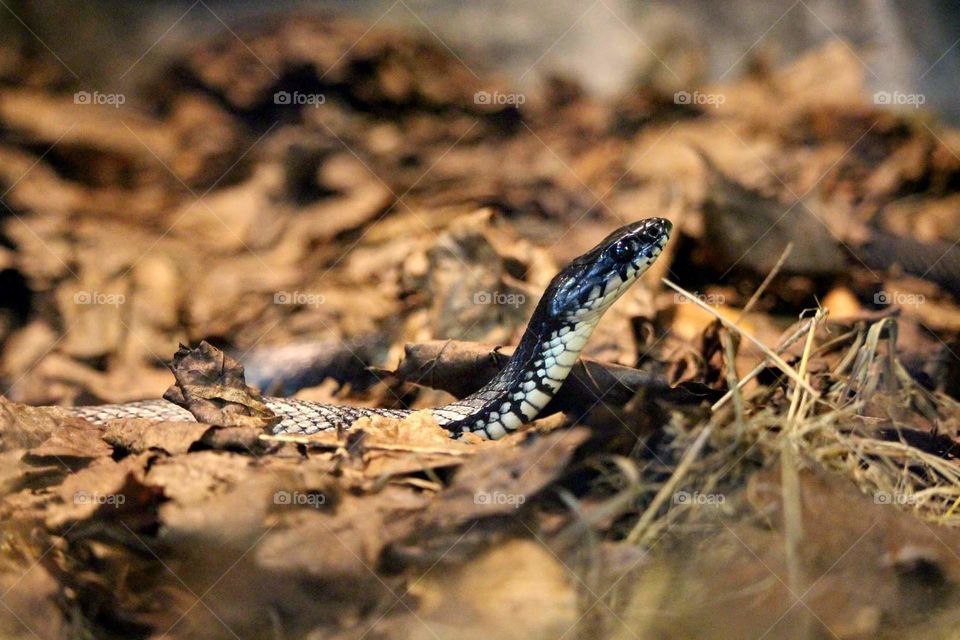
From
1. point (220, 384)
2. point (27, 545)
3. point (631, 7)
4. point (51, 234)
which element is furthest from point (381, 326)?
point (631, 7)

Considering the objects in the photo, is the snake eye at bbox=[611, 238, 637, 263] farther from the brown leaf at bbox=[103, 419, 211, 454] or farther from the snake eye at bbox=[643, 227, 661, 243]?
Result: the brown leaf at bbox=[103, 419, 211, 454]

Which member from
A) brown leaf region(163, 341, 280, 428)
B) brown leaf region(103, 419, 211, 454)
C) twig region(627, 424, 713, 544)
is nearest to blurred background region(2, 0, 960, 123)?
brown leaf region(163, 341, 280, 428)

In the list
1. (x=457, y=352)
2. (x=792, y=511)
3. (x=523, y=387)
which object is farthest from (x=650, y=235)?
(x=792, y=511)

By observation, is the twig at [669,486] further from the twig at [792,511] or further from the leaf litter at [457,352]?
the twig at [792,511]

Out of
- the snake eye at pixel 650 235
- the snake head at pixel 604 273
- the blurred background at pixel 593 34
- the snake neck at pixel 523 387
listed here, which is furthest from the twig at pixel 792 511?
the blurred background at pixel 593 34

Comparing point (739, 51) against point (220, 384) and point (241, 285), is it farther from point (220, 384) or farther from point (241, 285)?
point (220, 384)

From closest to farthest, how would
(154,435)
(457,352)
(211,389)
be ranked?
(154,435)
(211,389)
(457,352)

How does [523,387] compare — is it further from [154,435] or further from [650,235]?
[154,435]
